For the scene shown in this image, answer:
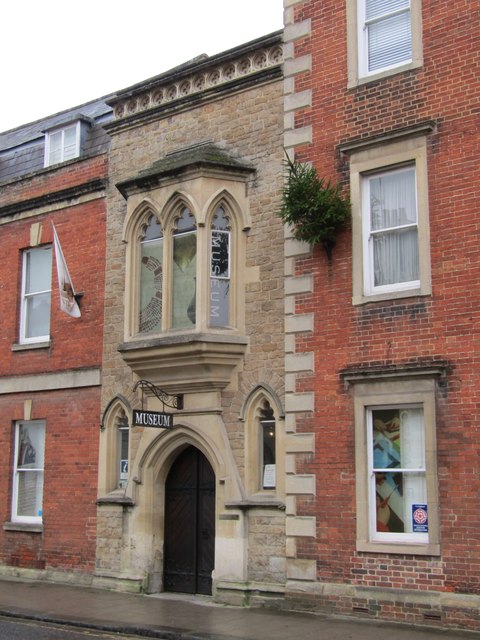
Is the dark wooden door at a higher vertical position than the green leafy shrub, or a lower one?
lower

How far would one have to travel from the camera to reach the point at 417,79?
42.6 feet

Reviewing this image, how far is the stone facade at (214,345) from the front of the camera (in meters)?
14.0

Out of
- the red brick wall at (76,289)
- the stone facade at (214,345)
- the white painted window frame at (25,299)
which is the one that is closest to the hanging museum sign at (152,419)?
the stone facade at (214,345)

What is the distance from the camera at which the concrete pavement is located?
1111cm

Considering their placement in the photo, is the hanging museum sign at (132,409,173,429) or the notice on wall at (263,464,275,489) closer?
the hanging museum sign at (132,409,173,429)

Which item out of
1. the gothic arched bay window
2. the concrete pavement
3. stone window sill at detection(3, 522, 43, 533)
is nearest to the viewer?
the concrete pavement

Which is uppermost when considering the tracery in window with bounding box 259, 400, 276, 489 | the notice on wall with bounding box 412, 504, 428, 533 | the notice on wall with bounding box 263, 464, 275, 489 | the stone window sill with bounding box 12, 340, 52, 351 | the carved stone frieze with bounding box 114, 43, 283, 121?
the carved stone frieze with bounding box 114, 43, 283, 121

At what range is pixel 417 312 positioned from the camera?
489 inches

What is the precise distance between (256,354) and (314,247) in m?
2.02

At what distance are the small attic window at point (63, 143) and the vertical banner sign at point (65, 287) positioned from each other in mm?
2918

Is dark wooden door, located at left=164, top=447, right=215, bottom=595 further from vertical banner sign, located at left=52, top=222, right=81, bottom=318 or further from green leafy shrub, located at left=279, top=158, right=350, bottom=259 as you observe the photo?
green leafy shrub, located at left=279, top=158, right=350, bottom=259

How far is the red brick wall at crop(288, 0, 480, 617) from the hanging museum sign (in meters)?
2.37

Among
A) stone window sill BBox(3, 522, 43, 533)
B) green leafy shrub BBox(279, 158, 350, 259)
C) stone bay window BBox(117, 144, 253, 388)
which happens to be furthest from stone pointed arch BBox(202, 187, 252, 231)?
stone window sill BBox(3, 522, 43, 533)

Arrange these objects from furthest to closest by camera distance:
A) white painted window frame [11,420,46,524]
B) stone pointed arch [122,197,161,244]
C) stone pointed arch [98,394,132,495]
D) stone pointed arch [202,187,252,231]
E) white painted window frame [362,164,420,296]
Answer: white painted window frame [11,420,46,524]
stone pointed arch [98,394,132,495]
stone pointed arch [122,197,161,244]
stone pointed arch [202,187,252,231]
white painted window frame [362,164,420,296]
